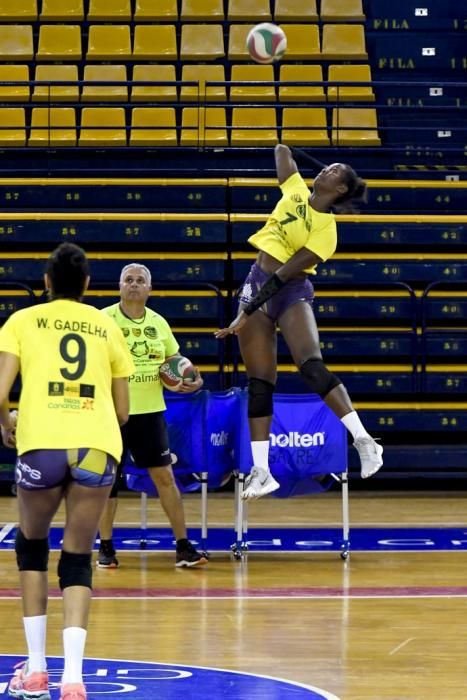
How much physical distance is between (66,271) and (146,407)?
11.3 feet

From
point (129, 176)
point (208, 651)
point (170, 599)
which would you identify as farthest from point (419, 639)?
point (129, 176)

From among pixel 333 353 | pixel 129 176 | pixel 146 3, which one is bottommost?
pixel 333 353

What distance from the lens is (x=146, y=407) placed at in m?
8.52

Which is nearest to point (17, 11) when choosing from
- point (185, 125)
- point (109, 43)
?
point (109, 43)

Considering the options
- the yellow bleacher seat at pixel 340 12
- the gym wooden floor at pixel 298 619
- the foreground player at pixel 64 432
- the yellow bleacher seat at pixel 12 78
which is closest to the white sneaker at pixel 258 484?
the gym wooden floor at pixel 298 619

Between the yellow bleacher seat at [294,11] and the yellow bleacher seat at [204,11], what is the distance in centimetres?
67

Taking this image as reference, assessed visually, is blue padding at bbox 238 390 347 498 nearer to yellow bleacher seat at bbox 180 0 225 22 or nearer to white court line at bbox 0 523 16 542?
white court line at bbox 0 523 16 542

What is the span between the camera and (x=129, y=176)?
14.2 m

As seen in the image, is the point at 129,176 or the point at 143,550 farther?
the point at 129,176

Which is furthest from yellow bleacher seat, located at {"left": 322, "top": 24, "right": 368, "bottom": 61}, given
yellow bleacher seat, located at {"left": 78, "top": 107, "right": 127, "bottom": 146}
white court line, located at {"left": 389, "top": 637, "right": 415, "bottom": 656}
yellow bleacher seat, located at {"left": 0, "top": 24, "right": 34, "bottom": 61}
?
white court line, located at {"left": 389, "top": 637, "right": 415, "bottom": 656}

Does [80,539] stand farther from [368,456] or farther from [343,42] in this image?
[343,42]

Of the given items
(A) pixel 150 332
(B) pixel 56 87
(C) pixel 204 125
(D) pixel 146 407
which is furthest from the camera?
(B) pixel 56 87

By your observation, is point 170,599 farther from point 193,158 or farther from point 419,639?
point 193,158

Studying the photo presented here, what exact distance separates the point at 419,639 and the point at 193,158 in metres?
8.83
